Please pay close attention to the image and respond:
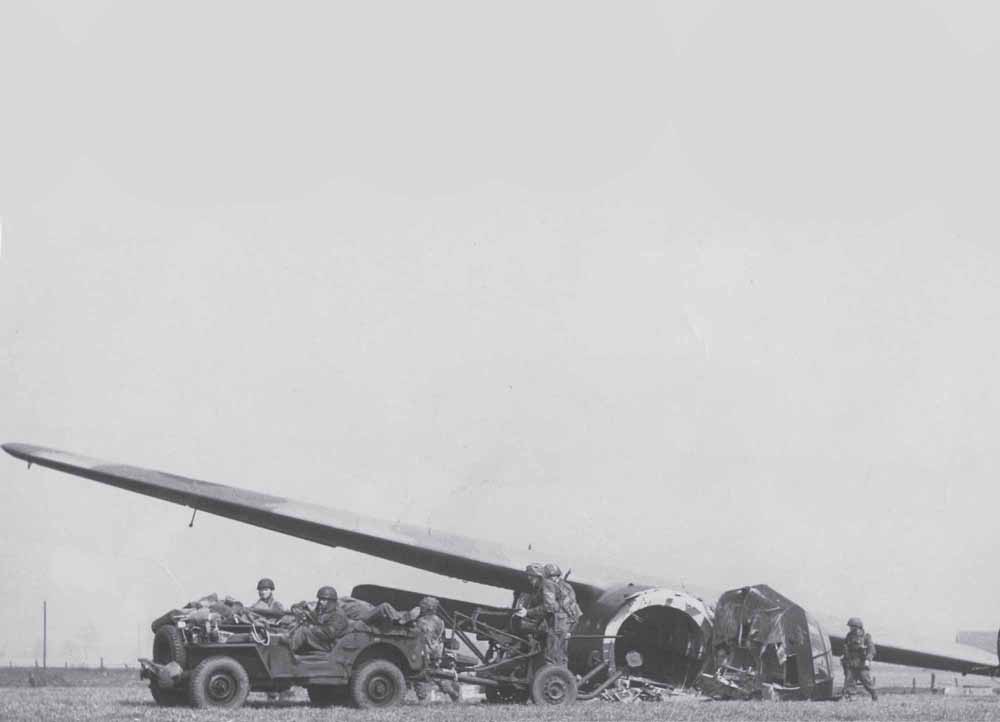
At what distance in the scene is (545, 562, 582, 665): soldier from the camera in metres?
17.8

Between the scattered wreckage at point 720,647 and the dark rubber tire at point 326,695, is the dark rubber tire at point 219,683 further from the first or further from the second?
the scattered wreckage at point 720,647

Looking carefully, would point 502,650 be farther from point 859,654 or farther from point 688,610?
point 859,654

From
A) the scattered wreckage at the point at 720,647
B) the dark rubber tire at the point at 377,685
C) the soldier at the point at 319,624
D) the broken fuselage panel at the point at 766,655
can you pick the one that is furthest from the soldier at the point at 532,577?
the soldier at the point at 319,624

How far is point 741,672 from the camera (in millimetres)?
19188

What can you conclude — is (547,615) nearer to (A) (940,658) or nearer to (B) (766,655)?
(B) (766,655)

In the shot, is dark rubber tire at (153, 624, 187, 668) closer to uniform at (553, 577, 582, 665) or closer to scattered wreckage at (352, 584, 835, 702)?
scattered wreckage at (352, 584, 835, 702)

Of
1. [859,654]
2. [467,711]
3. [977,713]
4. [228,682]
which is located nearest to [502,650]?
[467,711]

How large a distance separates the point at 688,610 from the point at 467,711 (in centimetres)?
508

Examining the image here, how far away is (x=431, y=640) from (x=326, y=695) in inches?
53.8

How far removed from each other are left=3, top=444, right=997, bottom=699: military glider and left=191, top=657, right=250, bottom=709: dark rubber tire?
4.08 meters

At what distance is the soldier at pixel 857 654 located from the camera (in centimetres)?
2255

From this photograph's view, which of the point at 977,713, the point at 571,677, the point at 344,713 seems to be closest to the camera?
the point at 344,713

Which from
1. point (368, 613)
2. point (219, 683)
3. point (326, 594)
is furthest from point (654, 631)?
point (219, 683)

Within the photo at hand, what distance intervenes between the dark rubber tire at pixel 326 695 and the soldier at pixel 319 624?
37.9 inches
